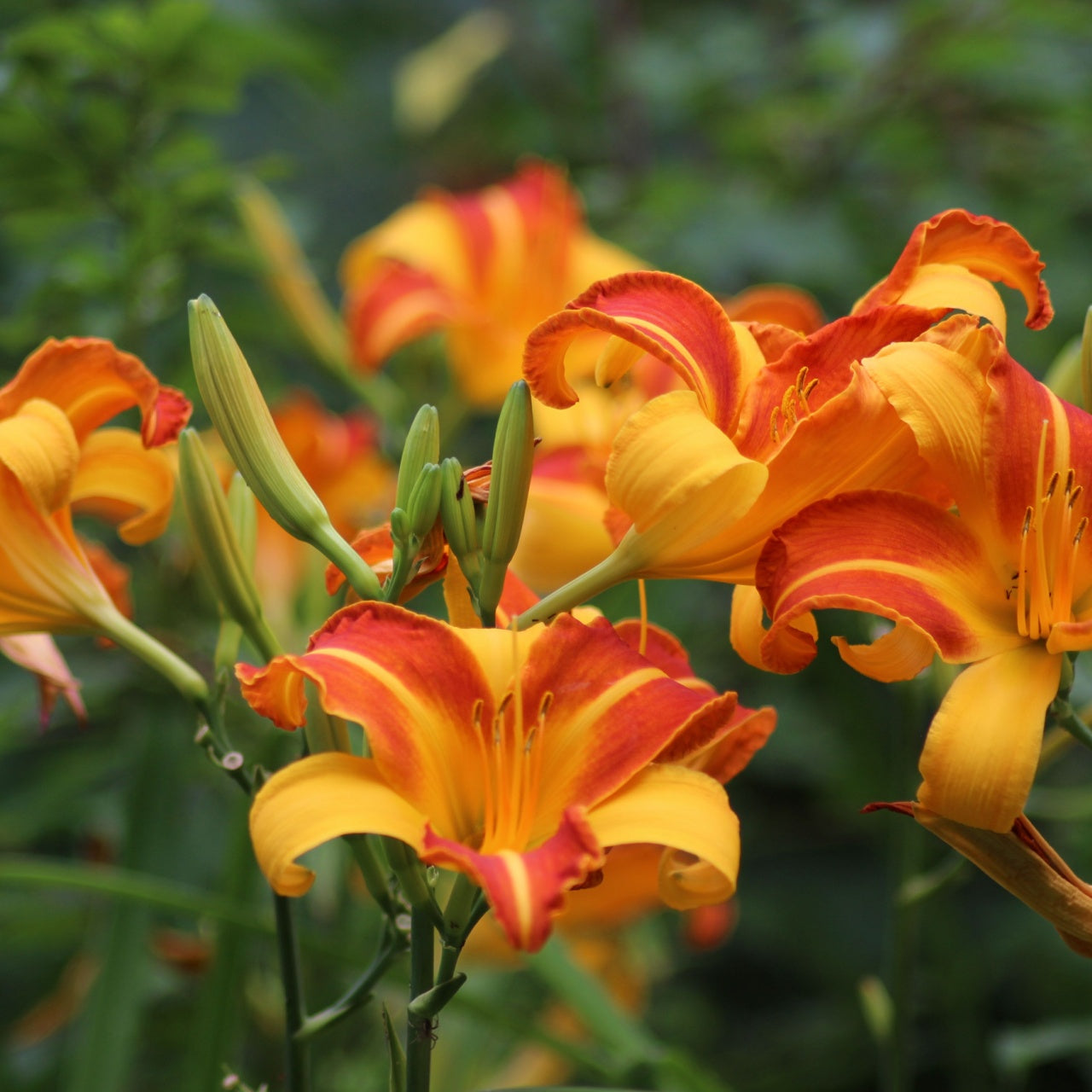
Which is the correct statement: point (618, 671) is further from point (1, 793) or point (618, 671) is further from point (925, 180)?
point (925, 180)

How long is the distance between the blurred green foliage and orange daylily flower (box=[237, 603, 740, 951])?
1.07 ft

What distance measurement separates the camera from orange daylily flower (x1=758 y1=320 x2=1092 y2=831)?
496mm

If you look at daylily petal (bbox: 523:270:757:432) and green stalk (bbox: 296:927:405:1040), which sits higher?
daylily petal (bbox: 523:270:757:432)

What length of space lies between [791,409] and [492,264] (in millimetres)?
817

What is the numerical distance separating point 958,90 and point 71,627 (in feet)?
4.81

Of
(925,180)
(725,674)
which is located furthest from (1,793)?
(925,180)

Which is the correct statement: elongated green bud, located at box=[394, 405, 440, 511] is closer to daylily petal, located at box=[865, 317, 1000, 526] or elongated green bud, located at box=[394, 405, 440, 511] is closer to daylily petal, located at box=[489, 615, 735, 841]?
daylily petal, located at box=[489, 615, 735, 841]

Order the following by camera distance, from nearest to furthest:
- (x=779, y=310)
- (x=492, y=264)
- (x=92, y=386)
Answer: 1. (x=92, y=386)
2. (x=779, y=310)
3. (x=492, y=264)

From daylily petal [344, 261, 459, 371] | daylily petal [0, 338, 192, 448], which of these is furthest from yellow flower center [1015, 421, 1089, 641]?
daylily petal [344, 261, 459, 371]

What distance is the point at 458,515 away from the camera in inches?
22.0

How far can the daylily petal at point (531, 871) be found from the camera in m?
0.42

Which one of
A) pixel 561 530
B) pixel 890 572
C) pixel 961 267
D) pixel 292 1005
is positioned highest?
pixel 961 267

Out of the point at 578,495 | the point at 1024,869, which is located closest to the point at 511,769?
the point at 1024,869

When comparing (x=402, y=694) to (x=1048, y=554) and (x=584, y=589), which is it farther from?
(x=1048, y=554)
